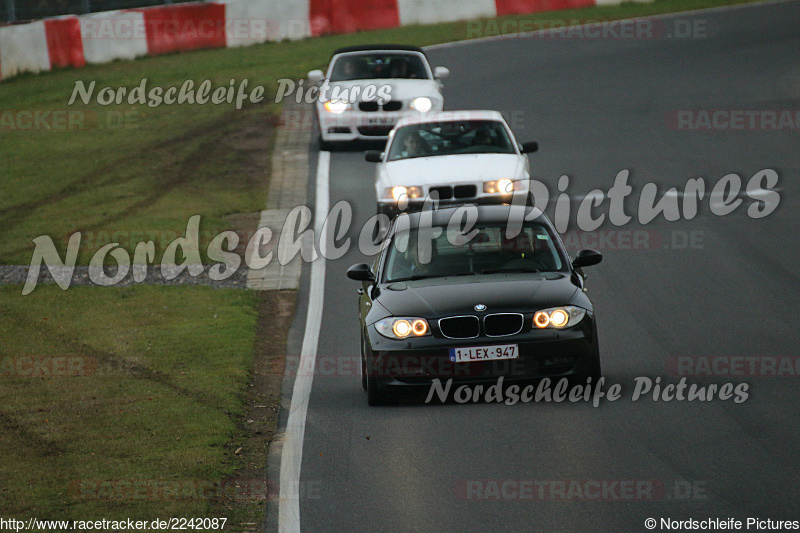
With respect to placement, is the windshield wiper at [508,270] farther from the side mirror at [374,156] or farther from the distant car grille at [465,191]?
the side mirror at [374,156]

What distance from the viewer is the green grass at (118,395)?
28.2 ft

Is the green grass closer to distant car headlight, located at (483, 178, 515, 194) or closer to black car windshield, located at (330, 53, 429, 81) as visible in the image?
distant car headlight, located at (483, 178, 515, 194)

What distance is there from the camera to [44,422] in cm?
1028

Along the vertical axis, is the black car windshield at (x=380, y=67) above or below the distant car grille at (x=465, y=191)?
below

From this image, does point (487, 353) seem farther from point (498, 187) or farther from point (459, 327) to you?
point (498, 187)

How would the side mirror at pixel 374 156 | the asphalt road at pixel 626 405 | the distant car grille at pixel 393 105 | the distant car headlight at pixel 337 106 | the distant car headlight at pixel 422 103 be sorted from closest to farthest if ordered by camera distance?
the asphalt road at pixel 626 405 → the side mirror at pixel 374 156 → the distant car headlight at pixel 422 103 → the distant car grille at pixel 393 105 → the distant car headlight at pixel 337 106

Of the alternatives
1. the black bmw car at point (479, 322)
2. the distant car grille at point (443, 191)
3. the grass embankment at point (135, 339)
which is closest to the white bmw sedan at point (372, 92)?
the grass embankment at point (135, 339)

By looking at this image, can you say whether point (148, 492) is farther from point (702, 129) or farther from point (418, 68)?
point (702, 129)

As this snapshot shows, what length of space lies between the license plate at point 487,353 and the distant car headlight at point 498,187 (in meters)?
6.78

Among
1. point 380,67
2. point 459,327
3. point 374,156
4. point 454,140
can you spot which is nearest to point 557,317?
point 459,327

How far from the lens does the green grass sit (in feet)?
28.2

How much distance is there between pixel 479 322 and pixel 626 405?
1275mm

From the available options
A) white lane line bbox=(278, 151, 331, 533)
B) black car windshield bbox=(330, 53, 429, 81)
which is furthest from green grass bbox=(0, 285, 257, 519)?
black car windshield bbox=(330, 53, 429, 81)

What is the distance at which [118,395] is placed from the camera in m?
11.2
